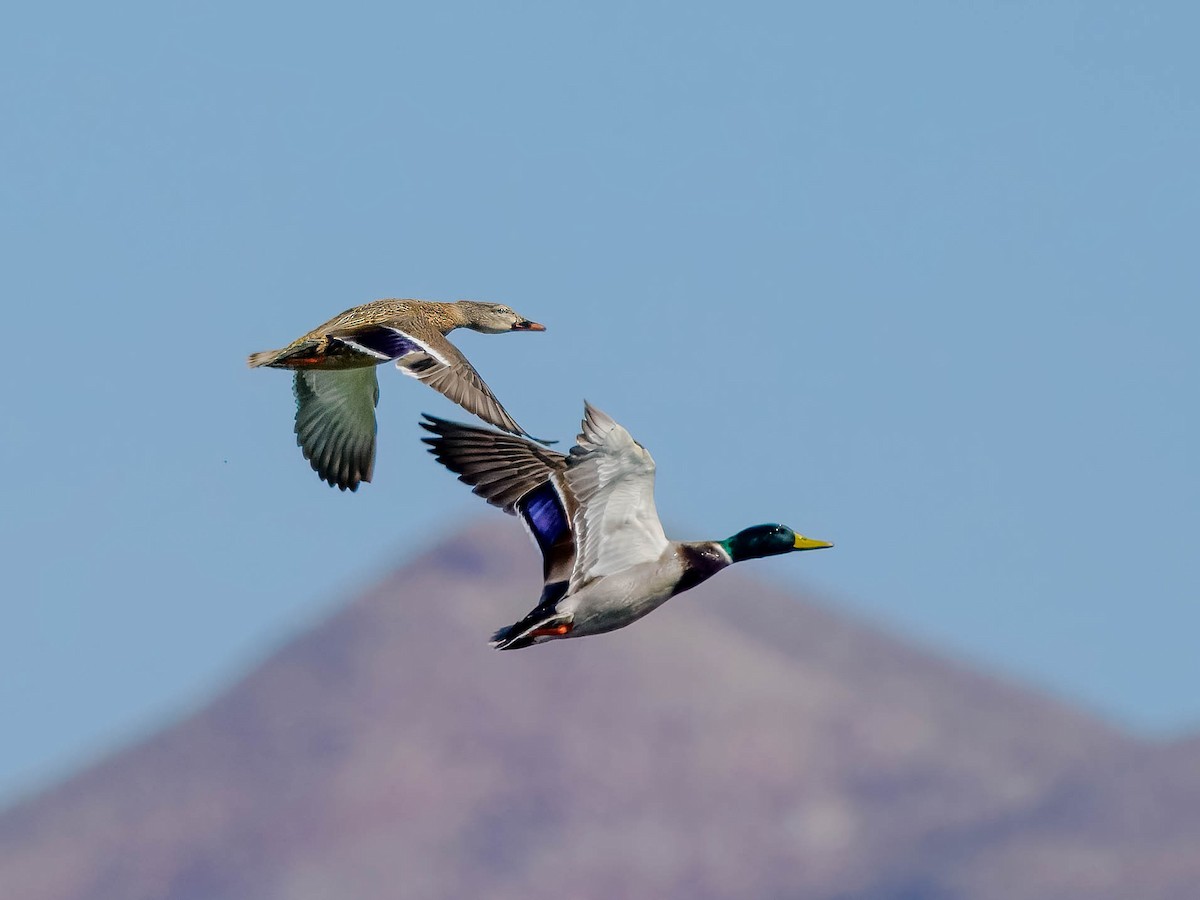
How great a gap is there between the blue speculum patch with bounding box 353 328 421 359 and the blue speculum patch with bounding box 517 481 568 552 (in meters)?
2.65

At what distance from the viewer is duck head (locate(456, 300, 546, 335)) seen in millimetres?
29484

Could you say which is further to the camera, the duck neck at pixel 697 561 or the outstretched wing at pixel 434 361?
the outstretched wing at pixel 434 361

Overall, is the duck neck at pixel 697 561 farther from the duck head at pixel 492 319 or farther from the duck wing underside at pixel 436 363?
the duck head at pixel 492 319

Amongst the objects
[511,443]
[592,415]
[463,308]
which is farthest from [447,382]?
[463,308]

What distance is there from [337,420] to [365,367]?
2.68 ft

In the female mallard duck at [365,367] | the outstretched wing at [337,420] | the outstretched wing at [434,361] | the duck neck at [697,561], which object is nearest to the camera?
the duck neck at [697,561]

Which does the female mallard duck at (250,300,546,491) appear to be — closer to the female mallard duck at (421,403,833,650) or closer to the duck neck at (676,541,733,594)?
the female mallard duck at (421,403,833,650)

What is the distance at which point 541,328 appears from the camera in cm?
3025

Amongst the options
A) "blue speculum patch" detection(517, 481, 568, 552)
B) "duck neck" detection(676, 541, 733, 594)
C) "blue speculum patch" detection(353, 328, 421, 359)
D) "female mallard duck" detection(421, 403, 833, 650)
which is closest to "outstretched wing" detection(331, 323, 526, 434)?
"blue speculum patch" detection(353, 328, 421, 359)

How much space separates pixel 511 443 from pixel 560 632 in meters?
3.28

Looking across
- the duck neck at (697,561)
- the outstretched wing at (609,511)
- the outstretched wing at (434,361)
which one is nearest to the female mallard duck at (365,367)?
the outstretched wing at (434,361)

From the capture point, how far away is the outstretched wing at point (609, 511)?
2117 cm

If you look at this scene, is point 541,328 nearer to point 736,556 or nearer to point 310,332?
point 310,332

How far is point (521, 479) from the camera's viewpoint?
77.6 ft
